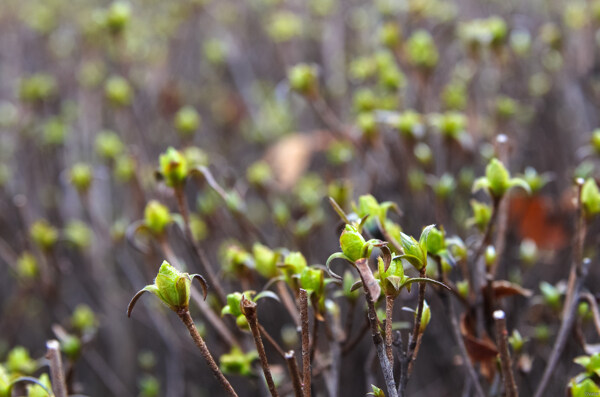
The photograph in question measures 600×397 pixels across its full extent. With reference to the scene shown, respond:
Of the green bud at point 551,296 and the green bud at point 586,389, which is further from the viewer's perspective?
the green bud at point 551,296

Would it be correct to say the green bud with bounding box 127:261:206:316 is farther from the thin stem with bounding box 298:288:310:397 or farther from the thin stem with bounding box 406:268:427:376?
the thin stem with bounding box 406:268:427:376

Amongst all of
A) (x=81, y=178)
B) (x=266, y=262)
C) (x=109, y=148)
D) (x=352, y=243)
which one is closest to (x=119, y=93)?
(x=109, y=148)

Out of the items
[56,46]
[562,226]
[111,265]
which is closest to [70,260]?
[111,265]

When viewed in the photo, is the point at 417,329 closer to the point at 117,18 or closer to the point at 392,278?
the point at 392,278

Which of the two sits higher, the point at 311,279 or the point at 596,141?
the point at 596,141

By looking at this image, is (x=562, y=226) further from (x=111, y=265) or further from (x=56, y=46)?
(x=56, y=46)

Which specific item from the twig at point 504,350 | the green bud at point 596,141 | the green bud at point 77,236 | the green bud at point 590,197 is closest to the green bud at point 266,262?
the twig at point 504,350

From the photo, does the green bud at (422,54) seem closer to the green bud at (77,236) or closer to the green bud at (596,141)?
the green bud at (596,141)
